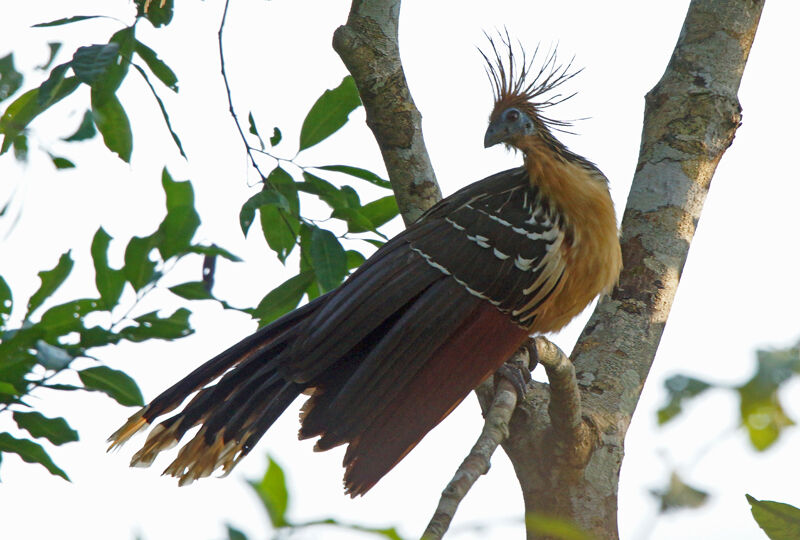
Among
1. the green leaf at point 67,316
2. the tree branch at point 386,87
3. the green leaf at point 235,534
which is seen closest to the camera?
the green leaf at point 235,534

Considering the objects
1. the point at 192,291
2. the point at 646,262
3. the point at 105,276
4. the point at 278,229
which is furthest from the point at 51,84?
the point at 646,262

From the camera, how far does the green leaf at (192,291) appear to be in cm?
Answer: 249

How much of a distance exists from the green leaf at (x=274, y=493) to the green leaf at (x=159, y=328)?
1153mm

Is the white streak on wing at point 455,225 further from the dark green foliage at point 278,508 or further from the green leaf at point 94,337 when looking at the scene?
the dark green foliage at point 278,508

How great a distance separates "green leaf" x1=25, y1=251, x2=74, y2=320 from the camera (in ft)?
7.19

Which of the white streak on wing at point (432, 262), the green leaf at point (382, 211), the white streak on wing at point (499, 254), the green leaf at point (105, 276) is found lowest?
the green leaf at point (105, 276)

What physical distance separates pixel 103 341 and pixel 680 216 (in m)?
2.53

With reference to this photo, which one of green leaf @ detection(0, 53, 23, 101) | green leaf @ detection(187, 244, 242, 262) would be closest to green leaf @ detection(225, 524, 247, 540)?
green leaf @ detection(0, 53, 23, 101)

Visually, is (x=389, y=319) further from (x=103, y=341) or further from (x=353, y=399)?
(x=103, y=341)

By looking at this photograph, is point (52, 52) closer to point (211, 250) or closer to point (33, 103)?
point (211, 250)

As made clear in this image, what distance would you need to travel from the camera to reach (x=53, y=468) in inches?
91.7

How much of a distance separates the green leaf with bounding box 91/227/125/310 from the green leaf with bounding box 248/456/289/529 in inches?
57.4

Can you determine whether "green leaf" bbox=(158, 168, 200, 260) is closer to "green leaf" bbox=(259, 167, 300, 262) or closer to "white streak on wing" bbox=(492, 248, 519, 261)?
"green leaf" bbox=(259, 167, 300, 262)

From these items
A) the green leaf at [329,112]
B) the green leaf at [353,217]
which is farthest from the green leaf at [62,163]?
the green leaf at [329,112]
